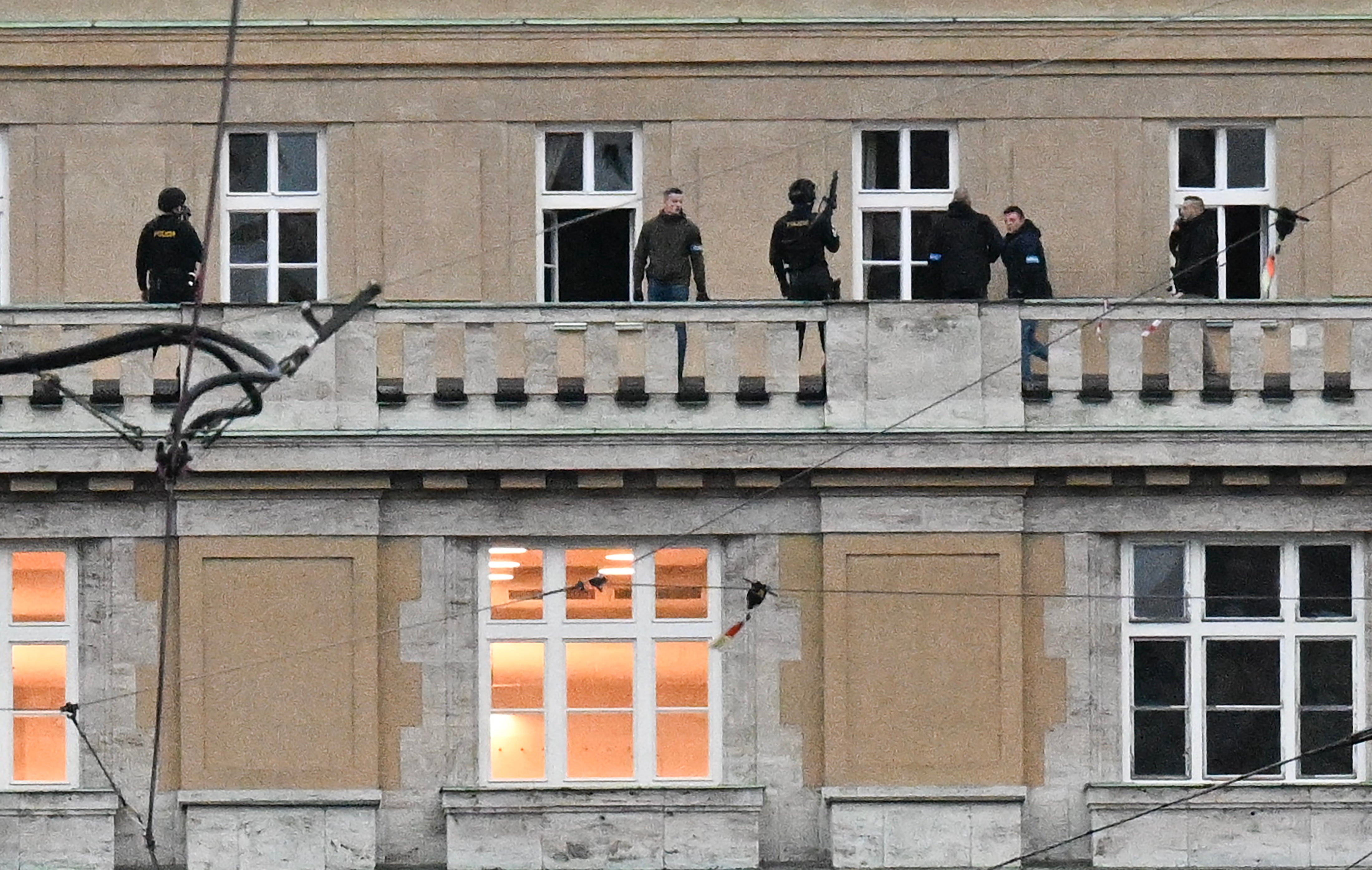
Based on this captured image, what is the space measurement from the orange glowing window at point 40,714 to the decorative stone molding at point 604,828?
320 centimetres

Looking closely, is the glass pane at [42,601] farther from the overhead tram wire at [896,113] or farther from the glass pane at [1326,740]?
the glass pane at [1326,740]

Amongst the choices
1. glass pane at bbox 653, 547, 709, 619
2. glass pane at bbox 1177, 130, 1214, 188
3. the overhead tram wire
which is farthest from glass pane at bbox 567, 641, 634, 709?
glass pane at bbox 1177, 130, 1214, 188

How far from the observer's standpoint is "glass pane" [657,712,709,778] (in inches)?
1309

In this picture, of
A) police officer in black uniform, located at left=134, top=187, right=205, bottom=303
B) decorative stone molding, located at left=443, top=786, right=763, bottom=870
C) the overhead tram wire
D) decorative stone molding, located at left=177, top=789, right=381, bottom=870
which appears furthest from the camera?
the overhead tram wire

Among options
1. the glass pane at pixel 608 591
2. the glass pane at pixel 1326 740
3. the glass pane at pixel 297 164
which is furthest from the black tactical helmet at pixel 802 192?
the glass pane at pixel 1326 740

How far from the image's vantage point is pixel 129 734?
32969 millimetres

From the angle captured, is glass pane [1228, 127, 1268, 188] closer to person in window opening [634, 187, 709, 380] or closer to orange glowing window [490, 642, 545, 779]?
person in window opening [634, 187, 709, 380]

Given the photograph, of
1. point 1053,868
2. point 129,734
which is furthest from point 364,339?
point 1053,868

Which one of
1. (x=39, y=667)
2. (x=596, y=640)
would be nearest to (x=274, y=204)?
(x=39, y=667)

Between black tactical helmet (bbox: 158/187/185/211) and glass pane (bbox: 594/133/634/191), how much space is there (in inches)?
183

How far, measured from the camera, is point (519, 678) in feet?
109

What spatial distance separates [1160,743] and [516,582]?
5356 millimetres

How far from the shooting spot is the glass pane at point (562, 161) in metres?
36.5

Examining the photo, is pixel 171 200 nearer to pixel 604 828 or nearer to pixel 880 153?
pixel 604 828
